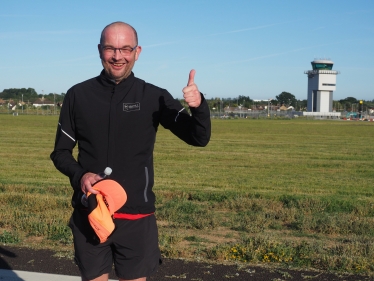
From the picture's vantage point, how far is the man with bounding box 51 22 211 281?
131 inches

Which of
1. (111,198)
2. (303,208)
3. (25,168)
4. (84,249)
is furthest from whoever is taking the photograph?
(25,168)

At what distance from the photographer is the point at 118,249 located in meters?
3.40

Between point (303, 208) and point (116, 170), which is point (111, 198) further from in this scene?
point (303, 208)

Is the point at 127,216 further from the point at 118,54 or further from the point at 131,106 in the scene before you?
the point at 118,54

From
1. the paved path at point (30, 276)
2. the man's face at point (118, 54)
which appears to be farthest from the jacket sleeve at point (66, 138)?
the paved path at point (30, 276)

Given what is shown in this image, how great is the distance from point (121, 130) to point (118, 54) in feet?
1.47

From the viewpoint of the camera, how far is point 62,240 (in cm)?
671

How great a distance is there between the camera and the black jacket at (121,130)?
3328mm

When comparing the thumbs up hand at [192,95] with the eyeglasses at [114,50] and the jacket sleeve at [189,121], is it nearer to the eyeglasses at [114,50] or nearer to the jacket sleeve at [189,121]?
the jacket sleeve at [189,121]

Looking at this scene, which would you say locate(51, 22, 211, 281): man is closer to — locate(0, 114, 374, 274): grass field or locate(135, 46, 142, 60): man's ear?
locate(135, 46, 142, 60): man's ear

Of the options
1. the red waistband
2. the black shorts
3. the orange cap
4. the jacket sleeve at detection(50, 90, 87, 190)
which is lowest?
the black shorts

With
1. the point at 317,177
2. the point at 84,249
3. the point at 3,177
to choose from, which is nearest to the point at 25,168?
the point at 3,177

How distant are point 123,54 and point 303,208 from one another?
6.97 meters

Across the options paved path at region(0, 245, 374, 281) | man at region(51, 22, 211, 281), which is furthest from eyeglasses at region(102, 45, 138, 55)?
paved path at region(0, 245, 374, 281)
